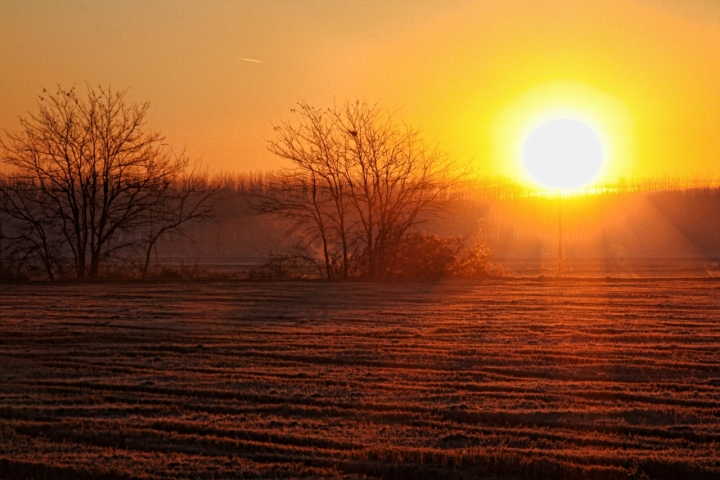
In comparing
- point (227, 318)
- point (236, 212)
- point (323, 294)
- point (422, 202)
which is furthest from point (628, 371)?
point (236, 212)

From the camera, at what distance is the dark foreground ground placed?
6.59m

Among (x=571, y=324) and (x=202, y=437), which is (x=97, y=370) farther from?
(x=571, y=324)

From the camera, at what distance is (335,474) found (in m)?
6.29

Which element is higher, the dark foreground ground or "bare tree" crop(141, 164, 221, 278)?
"bare tree" crop(141, 164, 221, 278)

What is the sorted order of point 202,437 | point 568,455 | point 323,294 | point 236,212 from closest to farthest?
point 568,455
point 202,437
point 323,294
point 236,212

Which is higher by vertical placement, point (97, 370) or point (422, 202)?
point (422, 202)

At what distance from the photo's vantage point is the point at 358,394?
9.15 metres

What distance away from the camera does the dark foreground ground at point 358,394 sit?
21.6 feet

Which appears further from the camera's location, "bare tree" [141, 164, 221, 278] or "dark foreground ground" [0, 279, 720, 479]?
"bare tree" [141, 164, 221, 278]

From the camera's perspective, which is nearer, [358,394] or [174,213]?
[358,394]

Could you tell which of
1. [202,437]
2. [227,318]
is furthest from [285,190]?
[202,437]

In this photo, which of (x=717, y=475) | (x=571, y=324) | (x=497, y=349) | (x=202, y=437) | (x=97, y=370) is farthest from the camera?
(x=571, y=324)

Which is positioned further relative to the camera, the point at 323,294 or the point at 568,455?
the point at 323,294

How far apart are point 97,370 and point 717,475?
300 inches
